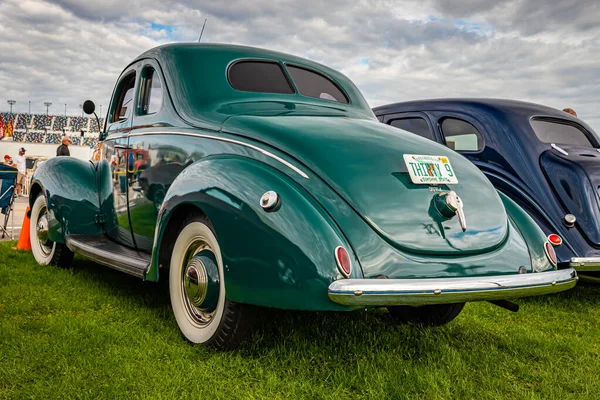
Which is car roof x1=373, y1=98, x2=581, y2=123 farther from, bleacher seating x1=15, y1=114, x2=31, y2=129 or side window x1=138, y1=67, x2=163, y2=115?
bleacher seating x1=15, y1=114, x2=31, y2=129

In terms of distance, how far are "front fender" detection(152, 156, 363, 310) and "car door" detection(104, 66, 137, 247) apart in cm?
154

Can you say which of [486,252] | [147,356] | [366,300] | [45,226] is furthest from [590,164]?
[45,226]

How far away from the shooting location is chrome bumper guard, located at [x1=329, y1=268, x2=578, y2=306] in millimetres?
2408

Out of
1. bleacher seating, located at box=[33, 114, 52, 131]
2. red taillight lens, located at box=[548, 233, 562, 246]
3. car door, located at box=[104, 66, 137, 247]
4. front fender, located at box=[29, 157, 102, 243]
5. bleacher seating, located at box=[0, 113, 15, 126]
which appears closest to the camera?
car door, located at box=[104, 66, 137, 247]

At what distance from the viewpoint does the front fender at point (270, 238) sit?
8.21ft

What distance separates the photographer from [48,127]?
45469 mm

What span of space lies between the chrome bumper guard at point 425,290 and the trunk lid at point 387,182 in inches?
9.2

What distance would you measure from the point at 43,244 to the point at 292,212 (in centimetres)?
389

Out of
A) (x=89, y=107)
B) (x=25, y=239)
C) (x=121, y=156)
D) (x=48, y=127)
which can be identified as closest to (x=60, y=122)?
(x=48, y=127)

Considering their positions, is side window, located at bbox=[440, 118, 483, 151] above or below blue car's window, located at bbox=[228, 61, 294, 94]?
below

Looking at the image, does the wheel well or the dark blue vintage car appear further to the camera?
the dark blue vintage car

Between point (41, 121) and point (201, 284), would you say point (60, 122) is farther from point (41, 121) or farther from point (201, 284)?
point (201, 284)

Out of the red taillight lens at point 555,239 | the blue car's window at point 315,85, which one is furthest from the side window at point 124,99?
the red taillight lens at point 555,239

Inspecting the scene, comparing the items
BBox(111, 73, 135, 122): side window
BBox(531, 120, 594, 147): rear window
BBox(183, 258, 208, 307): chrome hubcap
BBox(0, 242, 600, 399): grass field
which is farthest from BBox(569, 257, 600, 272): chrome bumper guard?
BBox(111, 73, 135, 122): side window
